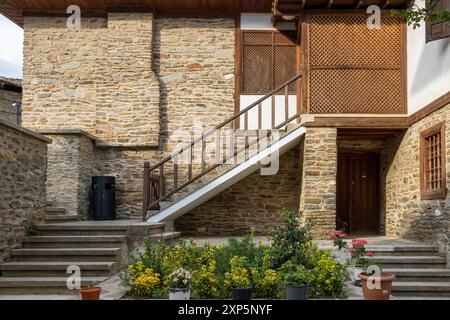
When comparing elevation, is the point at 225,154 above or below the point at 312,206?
above

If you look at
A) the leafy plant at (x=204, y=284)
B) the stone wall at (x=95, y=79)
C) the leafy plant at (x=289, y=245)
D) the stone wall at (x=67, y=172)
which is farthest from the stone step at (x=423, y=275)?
the stone wall at (x=67, y=172)

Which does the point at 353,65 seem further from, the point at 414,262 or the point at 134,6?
the point at 134,6

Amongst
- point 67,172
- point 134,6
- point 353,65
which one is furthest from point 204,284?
point 134,6

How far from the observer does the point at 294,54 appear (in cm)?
1191

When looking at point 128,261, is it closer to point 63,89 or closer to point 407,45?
point 63,89

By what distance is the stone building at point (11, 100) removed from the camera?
52.9ft

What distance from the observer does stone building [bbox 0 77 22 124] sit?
52.9 ft

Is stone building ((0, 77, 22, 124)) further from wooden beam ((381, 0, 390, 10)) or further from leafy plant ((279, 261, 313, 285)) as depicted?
leafy plant ((279, 261, 313, 285))

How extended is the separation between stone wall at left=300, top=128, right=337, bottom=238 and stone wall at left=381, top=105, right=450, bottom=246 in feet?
4.84

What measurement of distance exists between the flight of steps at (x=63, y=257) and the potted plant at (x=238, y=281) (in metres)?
2.13

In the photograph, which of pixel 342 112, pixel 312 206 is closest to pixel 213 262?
pixel 312 206
